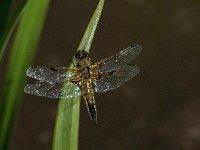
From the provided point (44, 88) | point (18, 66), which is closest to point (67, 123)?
point (18, 66)

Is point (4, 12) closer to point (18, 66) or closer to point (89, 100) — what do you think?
point (18, 66)

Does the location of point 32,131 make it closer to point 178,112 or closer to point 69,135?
point 178,112

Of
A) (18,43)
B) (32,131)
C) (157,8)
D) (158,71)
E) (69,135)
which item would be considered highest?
(157,8)

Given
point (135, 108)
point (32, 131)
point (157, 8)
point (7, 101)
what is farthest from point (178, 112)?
point (7, 101)

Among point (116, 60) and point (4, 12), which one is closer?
point (4, 12)

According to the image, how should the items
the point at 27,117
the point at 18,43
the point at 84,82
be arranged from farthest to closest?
the point at 27,117 < the point at 84,82 < the point at 18,43

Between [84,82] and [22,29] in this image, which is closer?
[22,29]

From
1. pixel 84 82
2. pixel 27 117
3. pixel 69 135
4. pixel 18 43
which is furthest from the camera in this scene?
pixel 27 117
